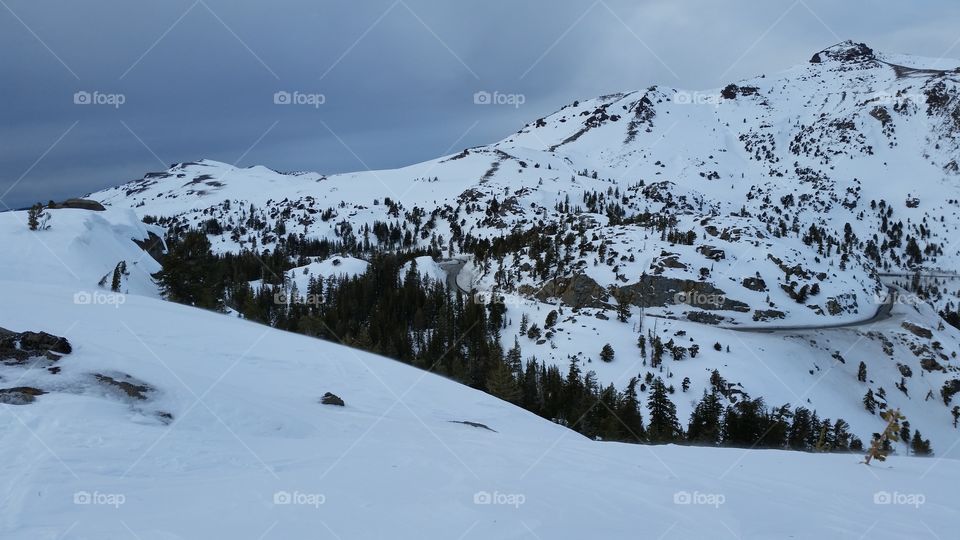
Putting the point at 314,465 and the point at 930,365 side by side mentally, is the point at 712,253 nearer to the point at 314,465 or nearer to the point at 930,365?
the point at 930,365

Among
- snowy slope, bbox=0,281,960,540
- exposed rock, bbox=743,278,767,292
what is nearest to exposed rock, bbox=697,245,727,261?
exposed rock, bbox=743,278,767,292

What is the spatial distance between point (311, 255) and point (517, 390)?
5739 inches

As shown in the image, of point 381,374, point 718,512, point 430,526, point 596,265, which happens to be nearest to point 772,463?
point 718,512

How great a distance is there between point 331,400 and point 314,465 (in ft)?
17.1

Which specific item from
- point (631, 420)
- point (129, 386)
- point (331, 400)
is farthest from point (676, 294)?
point (129, 386)

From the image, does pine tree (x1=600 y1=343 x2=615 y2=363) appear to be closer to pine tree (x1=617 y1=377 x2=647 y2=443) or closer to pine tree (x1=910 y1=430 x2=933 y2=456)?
pine tree (x1=617 y1=377 x2=647 y2=443)

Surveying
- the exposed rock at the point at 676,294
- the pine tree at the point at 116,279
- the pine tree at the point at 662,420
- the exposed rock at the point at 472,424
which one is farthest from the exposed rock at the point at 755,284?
the pine tree at the point at 116,279

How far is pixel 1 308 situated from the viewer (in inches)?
621

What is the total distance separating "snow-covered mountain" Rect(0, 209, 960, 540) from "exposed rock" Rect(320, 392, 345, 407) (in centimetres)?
40

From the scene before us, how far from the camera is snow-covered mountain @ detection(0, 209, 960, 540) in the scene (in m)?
7.35

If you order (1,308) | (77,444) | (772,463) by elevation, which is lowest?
(772,463)

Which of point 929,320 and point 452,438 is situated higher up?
point 929,320

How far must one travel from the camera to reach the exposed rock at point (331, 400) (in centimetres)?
1495

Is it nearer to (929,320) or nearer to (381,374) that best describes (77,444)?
(381,374)
